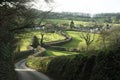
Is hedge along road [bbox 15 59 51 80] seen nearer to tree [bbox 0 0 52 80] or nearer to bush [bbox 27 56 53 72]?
bush [bbox 27 56 53 72]

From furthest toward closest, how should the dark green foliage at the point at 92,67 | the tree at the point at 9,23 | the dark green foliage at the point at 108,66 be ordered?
the tree at the point at 9,23 < the dark green foliage at the point at 92,67 < the dark green foliage at the point at 108,66

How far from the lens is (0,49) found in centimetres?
2138

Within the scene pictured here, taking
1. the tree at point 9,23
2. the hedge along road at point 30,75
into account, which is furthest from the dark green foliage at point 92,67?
the tree at point 9,23

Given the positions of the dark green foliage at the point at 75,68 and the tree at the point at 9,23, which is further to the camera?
the tree at the point at 9,23

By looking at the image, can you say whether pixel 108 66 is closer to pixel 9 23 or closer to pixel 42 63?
pixel 9 23

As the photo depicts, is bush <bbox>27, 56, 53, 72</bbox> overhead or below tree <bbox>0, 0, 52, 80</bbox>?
below

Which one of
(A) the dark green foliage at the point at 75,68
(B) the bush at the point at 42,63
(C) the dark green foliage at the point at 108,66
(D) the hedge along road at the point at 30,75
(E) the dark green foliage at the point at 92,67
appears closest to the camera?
(C) the dark green foliage at the point at 108,66

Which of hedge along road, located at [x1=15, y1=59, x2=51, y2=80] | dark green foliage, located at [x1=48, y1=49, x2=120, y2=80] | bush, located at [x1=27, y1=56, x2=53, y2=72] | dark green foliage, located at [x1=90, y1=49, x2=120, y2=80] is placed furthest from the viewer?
bush, located at [x1=27, y1=56, x2=53, y2=72]

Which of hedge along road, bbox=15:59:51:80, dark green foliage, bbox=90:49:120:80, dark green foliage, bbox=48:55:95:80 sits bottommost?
hedge along road, bbox=15:59:51:80

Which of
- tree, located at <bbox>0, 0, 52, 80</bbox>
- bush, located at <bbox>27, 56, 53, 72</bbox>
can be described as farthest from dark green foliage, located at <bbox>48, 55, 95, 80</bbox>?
bush, located at <bbox>27, 56, 53, 72</bbox>

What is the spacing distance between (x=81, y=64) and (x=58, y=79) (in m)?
8.89

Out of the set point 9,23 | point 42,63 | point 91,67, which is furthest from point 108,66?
point 42,63

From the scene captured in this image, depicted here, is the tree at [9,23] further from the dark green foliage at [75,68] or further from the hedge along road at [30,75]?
the hedge along road at [30,75]

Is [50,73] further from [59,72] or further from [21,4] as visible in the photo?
[21,4]
